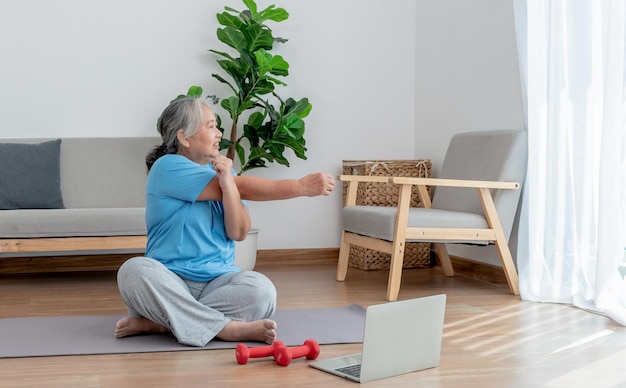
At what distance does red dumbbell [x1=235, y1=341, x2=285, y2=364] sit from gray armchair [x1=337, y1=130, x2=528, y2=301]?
1323mm

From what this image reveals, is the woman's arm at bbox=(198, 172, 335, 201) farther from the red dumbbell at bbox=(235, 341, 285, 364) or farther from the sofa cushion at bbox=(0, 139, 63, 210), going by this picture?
the sofa cushion at bbox=(0, 139, 63, 210)

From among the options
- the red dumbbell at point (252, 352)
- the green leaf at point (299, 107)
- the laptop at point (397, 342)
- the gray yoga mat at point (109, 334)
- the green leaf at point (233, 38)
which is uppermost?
the green leaf at point (233, 38)

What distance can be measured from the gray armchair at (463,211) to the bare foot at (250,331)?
1.12 metres

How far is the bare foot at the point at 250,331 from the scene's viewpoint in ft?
9.07

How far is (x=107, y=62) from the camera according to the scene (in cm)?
503

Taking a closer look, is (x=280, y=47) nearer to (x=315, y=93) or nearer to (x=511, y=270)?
(x=315, y=93)

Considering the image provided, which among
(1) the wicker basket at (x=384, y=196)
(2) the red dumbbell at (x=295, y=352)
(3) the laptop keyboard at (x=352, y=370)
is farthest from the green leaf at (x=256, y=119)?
(3) the laptop keyboard at (x=352, y=370)

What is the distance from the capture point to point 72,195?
4781 millimetres

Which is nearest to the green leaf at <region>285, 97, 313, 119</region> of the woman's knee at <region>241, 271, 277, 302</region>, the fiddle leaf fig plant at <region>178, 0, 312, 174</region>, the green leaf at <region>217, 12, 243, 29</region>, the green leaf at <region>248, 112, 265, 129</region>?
the fiddle leaf fig plant at <region>178, 0, 312, 174</region>

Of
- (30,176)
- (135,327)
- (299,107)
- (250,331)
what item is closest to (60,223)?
(30,176)

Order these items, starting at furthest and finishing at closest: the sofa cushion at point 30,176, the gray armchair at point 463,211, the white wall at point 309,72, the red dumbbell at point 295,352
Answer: the white wall at point 309,72 < the sofa cushion at point 30,176 < the gray armchair at point 463,211 < the red dumbbell at point 295,352

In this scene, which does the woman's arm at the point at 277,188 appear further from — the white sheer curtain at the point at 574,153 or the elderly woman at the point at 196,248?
the white sheer curtain at the point at 574,153

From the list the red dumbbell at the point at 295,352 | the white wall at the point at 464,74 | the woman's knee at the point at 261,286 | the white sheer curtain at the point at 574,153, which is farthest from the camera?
the white wall at the point at 464,74

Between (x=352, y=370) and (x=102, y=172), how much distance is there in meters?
2.88
